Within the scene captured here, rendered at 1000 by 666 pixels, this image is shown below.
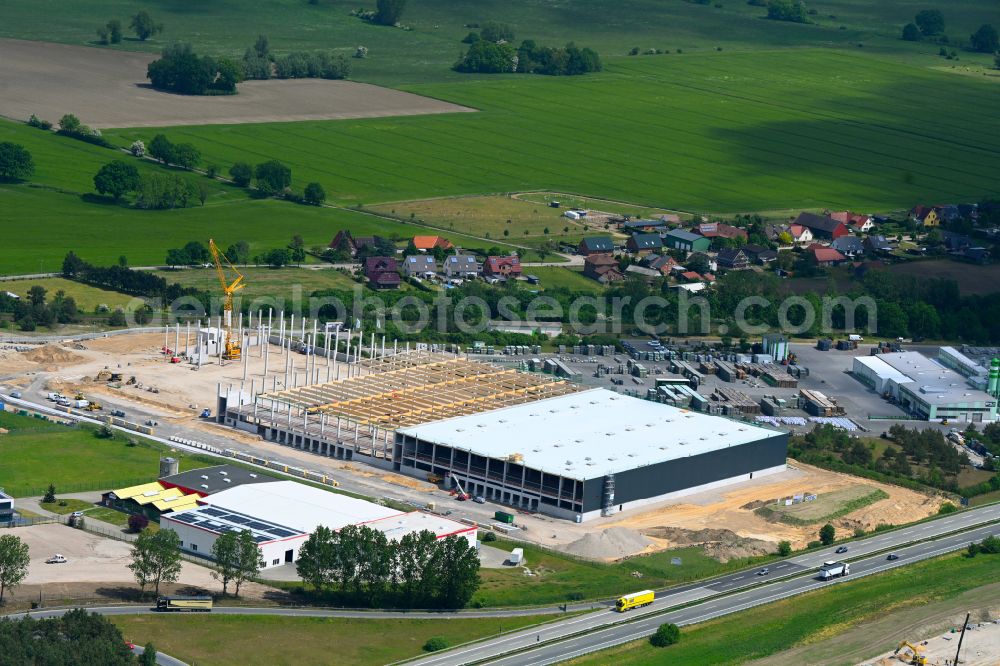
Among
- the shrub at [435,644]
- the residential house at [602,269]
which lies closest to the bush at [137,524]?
the shrub at [435,644]

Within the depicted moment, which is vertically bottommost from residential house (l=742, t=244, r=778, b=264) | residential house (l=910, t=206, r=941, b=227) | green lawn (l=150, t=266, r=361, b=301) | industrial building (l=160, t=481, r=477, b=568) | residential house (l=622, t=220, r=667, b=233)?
industrial building (l=160, t=481, r=477, b=568)

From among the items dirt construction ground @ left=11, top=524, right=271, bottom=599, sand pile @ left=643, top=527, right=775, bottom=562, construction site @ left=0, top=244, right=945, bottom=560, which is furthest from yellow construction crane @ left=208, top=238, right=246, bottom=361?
sand pile @ left=643, top=527, right=775, bottom=562

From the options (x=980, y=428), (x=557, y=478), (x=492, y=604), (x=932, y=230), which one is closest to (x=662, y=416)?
(x=557, y=478)

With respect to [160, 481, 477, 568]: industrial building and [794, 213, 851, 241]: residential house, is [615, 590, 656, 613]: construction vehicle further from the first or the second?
[794, 213, 851, 241]: residential house

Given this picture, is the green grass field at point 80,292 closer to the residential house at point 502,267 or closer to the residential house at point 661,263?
the residential house at point 502,267

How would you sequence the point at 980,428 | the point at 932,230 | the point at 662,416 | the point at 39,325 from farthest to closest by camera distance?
1. the point at 932,230
2. the point at 39,325
3. the point at 980,428
4. the point at 662,416

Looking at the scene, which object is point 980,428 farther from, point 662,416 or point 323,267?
point 323,267

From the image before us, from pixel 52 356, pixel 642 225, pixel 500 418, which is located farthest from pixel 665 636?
pixel 642 225
